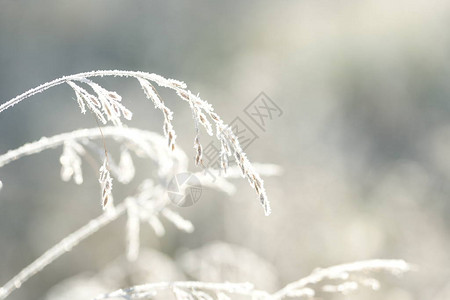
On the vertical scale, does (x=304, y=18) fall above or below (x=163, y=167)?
above

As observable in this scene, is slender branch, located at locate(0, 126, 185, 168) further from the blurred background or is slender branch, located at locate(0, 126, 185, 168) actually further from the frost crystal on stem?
the blurred background

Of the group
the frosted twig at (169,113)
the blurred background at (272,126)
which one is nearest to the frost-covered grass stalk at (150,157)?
the frosted twig at (169,113)

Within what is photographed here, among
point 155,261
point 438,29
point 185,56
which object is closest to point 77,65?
point 185,56

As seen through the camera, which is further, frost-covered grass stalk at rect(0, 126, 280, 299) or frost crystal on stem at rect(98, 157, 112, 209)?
frost-covered grass stalk at rect(0, 126, 280, 299)

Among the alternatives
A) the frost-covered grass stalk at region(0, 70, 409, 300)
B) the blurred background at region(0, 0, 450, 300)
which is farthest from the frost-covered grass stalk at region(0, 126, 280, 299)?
the blurred background at region(0, 0, 450, 300)

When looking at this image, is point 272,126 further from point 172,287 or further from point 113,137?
point 172,287

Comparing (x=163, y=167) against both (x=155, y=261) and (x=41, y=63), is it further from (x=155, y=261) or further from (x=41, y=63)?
(x=41, y=63)

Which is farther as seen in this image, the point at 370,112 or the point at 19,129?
the point at 19,129

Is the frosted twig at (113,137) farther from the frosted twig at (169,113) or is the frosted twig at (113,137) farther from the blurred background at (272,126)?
the blurred background at (272,126)
